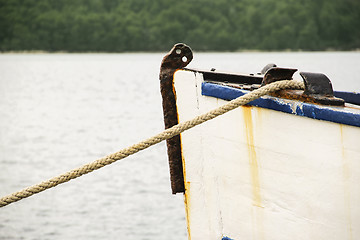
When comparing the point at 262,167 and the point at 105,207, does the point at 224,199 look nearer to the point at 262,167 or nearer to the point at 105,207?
the point at 262,167

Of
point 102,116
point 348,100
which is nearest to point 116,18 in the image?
point 102,116

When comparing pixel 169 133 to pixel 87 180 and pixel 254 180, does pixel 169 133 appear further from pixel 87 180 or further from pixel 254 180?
pixel 87 180

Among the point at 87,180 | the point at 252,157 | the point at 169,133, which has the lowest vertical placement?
the point at 87,180

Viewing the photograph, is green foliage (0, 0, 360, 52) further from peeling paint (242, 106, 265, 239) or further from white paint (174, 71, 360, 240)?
peeling paint (242, 106, 265, 239)

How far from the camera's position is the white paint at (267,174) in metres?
2.25

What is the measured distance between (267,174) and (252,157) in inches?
5.1

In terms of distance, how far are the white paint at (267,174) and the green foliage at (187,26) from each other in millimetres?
76846

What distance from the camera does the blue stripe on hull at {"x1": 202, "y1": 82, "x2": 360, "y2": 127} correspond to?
2.16 metres

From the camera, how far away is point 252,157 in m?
2.56

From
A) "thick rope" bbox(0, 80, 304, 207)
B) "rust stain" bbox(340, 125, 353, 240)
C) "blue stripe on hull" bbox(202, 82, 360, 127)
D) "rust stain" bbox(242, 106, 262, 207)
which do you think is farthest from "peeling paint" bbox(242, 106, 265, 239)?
"rust stain" bbox(340, 125, 353, 240)

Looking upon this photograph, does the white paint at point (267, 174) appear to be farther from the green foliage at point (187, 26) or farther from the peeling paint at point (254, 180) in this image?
the green foliage at point (187, 26)

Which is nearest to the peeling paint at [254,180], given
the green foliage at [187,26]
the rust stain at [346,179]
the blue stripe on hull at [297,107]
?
the blue stripe on hull at [297,107]

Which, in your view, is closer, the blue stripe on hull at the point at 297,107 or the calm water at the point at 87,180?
Result: the blue stripe on hull at the point at 297,107

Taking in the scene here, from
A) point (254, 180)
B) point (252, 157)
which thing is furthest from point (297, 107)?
point (254, 180)
